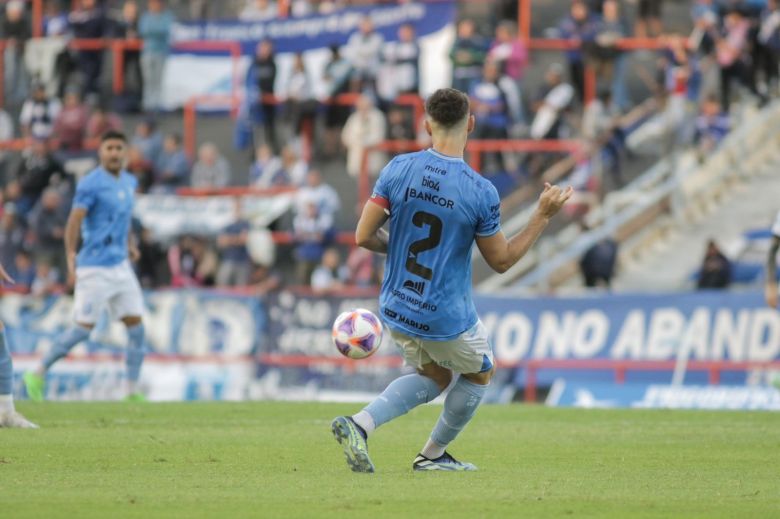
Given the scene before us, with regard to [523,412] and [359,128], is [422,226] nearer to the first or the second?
[523,412]

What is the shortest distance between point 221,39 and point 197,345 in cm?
863

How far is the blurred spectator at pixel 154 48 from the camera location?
101ft

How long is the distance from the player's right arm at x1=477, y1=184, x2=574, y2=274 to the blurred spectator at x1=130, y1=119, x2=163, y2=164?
19.7 m

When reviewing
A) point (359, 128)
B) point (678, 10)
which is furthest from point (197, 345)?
point (678, 10)

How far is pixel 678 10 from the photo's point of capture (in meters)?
30.8

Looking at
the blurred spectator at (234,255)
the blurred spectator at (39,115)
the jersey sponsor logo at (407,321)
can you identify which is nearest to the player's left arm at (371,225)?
the jersey sponsor logo at (407,321)

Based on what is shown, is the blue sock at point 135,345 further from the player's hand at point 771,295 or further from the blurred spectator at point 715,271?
the blurred spectator at point 715,271

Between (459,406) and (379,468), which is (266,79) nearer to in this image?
(379,468)

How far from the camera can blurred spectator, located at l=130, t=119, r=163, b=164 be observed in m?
28.8

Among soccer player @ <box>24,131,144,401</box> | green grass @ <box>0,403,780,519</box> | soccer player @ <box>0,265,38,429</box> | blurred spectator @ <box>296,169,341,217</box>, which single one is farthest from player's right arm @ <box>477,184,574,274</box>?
blurred spectator @ <box>296,169,341,217</box>

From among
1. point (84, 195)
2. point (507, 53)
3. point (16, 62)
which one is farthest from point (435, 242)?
point (16, 62)

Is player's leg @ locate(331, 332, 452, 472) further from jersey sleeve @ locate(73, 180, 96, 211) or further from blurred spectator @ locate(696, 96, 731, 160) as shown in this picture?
blurred spectator @ locate(696, 96, 731, 160)

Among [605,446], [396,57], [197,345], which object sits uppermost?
[396,57]

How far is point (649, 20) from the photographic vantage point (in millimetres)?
29734
